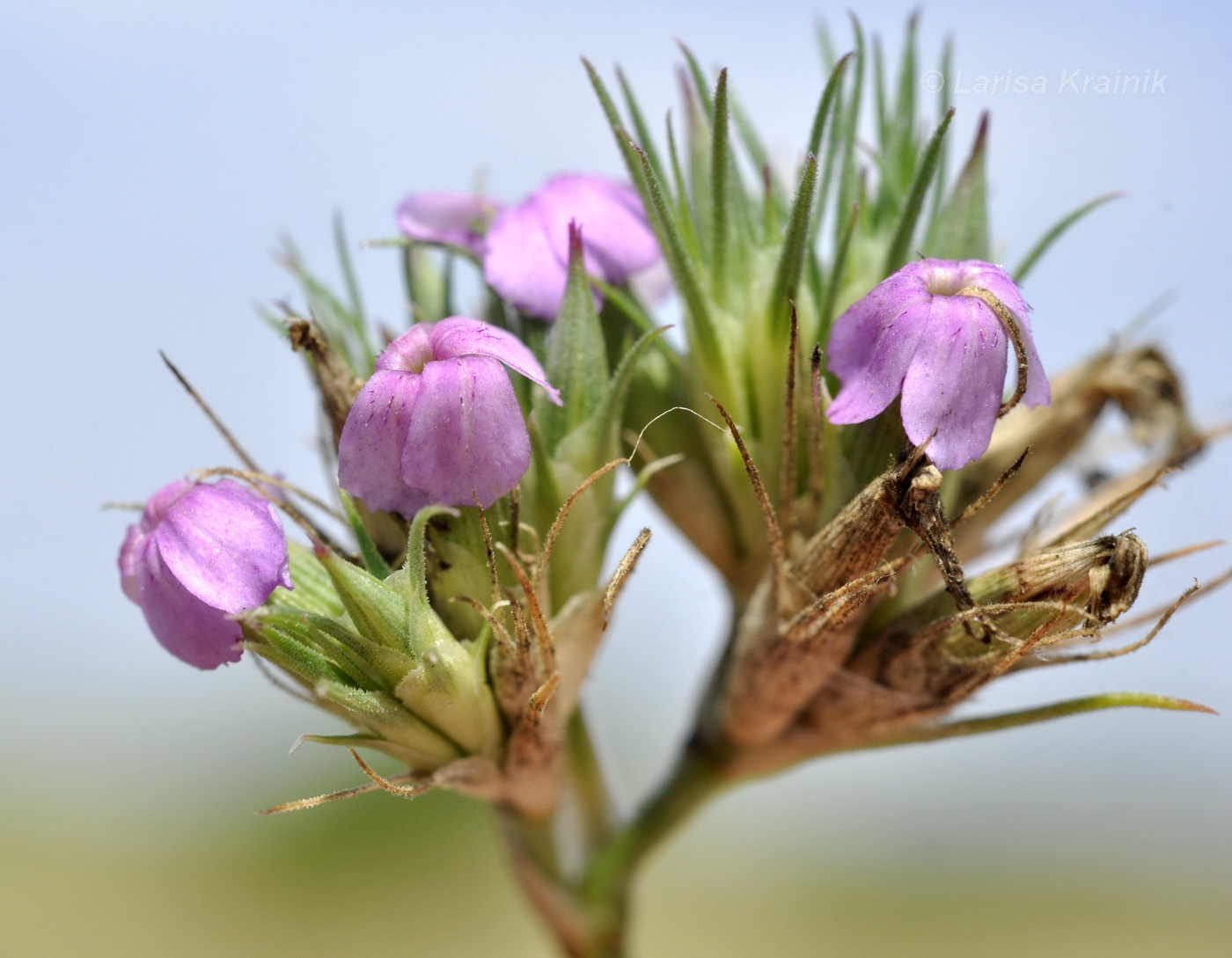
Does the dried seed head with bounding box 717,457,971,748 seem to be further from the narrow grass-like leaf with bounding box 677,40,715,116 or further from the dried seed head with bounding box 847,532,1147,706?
the narrow grass-like leaf with bounding box 677,40,715,116

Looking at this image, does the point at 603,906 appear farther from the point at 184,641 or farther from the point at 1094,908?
the point at 1094,908

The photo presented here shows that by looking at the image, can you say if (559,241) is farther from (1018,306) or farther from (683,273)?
(1018,306)

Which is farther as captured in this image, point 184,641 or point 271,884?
point 271,884

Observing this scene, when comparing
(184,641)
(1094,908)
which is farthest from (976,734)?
(1094,908)

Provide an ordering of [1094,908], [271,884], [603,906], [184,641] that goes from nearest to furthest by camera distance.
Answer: [184,641] → [603,906] → [271,884] → [1094,908]

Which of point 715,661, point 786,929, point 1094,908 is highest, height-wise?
point 715,661

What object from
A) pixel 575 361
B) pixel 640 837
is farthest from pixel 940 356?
pixel 640 837
